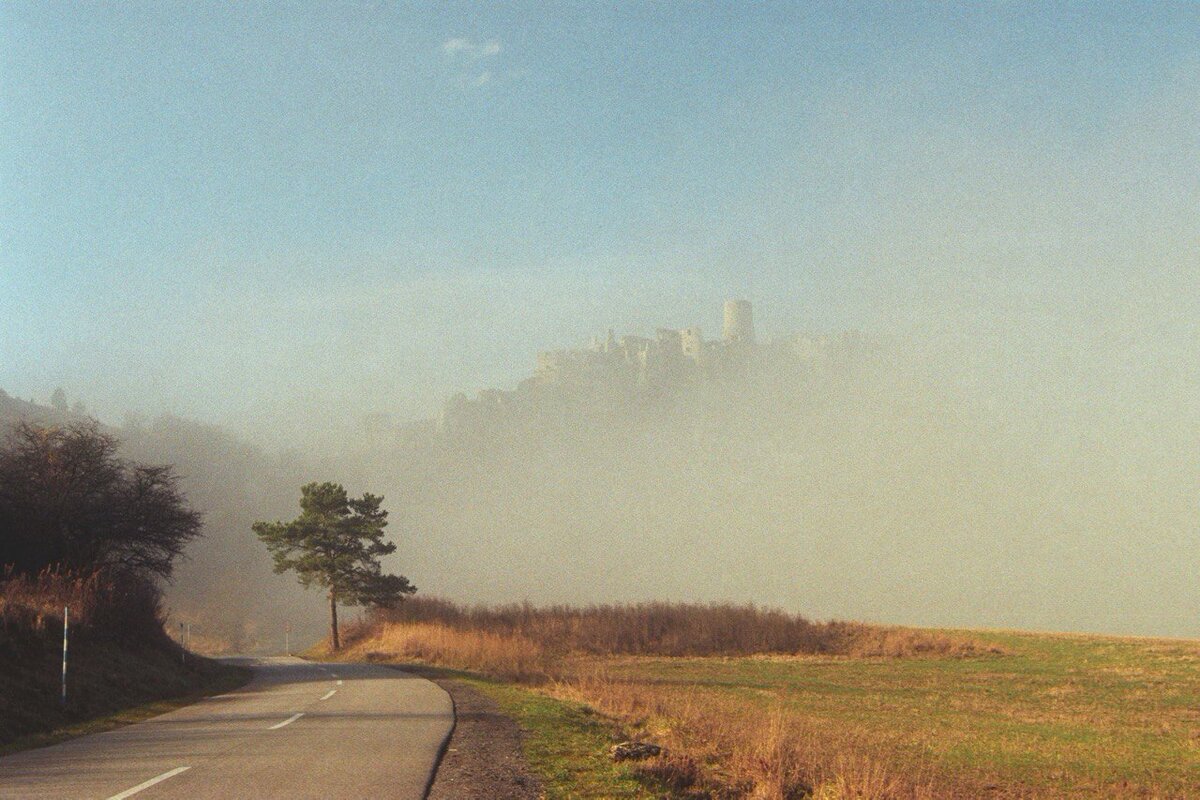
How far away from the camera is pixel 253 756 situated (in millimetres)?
12422

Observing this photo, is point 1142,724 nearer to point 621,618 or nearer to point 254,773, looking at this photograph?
point 254,773

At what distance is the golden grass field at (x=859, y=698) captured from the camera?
45.3 ft

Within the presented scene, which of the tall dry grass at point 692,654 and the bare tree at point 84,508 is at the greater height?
the bare tree at point 84,508

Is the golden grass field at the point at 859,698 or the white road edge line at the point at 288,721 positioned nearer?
the golden grass field at the point at 859,698

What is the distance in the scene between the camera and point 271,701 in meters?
22.9

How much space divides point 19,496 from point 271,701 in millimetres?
19433

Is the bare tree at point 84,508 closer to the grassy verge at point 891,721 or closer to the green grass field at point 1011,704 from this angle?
the grassy verge at point 891,721

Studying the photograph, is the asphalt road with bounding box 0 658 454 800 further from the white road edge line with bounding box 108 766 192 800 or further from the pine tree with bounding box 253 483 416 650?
the pine tree with bounding box 253 483 416 650

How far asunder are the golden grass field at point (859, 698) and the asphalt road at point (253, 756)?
3.81 metres

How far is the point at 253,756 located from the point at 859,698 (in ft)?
92.3

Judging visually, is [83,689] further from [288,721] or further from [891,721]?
[891,721]

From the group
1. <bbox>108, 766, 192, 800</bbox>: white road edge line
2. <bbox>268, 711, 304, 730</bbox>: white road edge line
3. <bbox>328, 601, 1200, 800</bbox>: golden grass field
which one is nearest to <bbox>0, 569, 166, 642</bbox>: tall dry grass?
<bbox>268, 711, 304, 730</bbox>: white road edge line

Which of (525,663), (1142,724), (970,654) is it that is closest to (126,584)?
(525,663)

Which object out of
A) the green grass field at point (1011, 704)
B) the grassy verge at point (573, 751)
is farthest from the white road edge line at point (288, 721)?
the green grass field at point (1011, 704)
